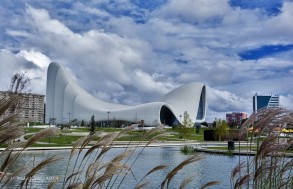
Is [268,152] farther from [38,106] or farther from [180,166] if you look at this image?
[38,106]

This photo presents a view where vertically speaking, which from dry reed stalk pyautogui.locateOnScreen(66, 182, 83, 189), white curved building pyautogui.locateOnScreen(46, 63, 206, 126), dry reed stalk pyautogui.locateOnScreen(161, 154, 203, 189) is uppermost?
white curved building pyautogui.locateOnScreen(46, 63, 206, 126)

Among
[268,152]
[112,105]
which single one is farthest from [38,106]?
[268,152]

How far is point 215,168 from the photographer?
1981cm

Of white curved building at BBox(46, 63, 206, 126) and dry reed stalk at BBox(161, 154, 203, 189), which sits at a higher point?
white curved building at BBox(46, 63, 206, 126)

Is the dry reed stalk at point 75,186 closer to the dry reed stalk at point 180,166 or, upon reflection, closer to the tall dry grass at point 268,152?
the dry reed stalk at point 180,166

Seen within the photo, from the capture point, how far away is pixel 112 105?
123125 mm

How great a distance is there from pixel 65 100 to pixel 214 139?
7568cm

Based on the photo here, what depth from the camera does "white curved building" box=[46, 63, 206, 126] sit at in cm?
11312

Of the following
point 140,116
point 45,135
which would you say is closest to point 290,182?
point 45,135

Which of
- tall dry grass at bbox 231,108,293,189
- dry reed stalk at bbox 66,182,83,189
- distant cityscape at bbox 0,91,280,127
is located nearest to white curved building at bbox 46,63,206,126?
distant cityscape at bbox 0,91,280,127

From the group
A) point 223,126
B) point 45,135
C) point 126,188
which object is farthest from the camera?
point 223,126

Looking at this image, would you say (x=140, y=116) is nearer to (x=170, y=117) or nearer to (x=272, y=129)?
(x=170, y=117)

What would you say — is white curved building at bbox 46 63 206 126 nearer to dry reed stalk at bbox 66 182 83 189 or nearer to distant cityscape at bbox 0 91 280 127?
distant cityscape at bbox 0 91 280 127

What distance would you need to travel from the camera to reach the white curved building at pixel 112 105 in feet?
371
